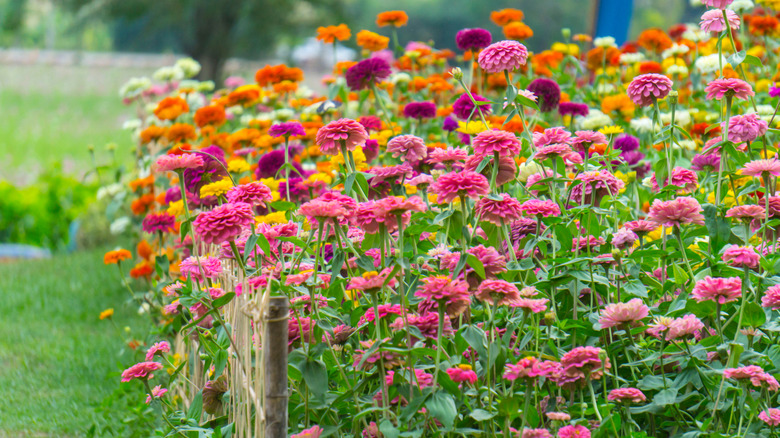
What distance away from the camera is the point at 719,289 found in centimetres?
116

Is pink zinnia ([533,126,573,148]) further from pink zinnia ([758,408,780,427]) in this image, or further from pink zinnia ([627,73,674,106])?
pink zinnia ([758,408,780,427])

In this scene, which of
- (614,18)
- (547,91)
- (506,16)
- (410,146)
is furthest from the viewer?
(614,18)

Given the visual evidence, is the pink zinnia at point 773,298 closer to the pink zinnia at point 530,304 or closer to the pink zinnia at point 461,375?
the pink zinnia at point 530,304

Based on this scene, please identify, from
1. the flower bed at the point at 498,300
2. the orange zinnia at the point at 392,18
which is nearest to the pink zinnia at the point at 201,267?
the flower bed at the point at 498,300

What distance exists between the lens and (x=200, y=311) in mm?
1506

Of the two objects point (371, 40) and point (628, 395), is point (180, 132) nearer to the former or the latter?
point (371, 40)

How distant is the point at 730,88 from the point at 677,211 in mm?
358

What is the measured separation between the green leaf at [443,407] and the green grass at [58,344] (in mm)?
1265

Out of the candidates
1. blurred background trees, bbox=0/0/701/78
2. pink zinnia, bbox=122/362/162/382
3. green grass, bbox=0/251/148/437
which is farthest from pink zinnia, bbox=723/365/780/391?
blurred background trees, bbox=0/0/701/78

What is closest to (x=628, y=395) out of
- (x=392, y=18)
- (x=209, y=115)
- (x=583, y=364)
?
(x=583, y=364)

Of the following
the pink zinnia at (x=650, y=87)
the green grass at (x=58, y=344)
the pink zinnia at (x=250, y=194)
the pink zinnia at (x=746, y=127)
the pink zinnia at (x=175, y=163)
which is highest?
the pink zinnia at (x=650, y=87)

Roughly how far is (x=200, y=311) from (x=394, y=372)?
1.54 feet

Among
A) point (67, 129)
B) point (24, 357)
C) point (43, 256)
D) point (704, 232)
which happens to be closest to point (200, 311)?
point (704, 232)

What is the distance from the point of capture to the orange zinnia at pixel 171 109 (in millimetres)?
2732
